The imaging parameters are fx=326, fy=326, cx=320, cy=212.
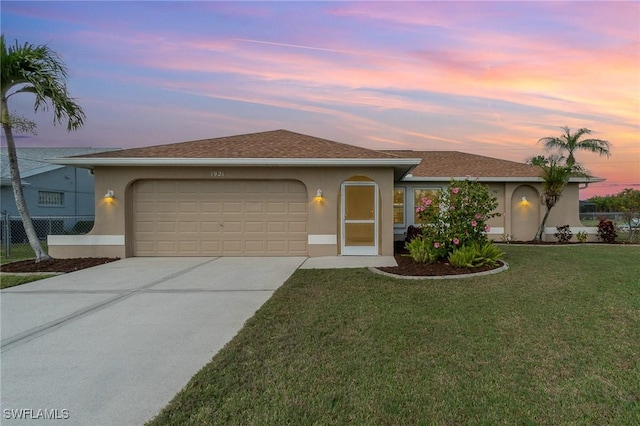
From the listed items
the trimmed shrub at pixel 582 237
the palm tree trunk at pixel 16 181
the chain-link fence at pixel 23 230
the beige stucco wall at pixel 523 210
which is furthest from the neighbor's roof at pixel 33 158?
the trimmed shrub at pixel 582 237

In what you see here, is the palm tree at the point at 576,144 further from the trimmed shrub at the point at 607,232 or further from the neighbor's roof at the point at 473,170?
the trimmed shrub at the point at 607,232

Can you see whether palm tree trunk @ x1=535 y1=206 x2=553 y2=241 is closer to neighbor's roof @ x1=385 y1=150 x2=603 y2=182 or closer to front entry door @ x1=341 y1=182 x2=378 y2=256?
neighbor's roof @ x1=385 y1=150 x2=603 y2=182

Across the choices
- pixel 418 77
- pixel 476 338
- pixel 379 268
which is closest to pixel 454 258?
pixel 379 268

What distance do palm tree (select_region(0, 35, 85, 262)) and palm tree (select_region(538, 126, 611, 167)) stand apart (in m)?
17.4

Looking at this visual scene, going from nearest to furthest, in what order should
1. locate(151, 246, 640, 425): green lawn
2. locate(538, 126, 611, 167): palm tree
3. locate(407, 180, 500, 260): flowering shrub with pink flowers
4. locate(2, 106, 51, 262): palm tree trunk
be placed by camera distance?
locate(151, 246, 640, 425): green lawn < locate(407, 180, 500, 260): flowering shrub with pink flowers < locate(2, 106, 51, 262): palm tree trunk < locate(538, 126, 611, 167): palm tree

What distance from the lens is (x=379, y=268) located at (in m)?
7.95

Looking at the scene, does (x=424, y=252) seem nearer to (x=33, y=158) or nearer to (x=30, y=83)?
(x=30, y=83)

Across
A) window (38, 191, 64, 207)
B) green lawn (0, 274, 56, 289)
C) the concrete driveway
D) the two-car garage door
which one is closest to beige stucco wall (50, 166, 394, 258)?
the two-car garage door

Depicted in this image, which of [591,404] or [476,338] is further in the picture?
[476,338]

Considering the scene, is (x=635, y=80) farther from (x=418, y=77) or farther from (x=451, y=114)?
(x=418, y=77)

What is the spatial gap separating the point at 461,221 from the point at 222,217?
693 cm

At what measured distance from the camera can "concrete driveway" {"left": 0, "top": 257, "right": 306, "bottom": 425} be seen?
2.70 m

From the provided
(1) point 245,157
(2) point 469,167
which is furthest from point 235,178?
(2) point 469,167

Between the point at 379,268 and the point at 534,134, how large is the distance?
41.0 feet
